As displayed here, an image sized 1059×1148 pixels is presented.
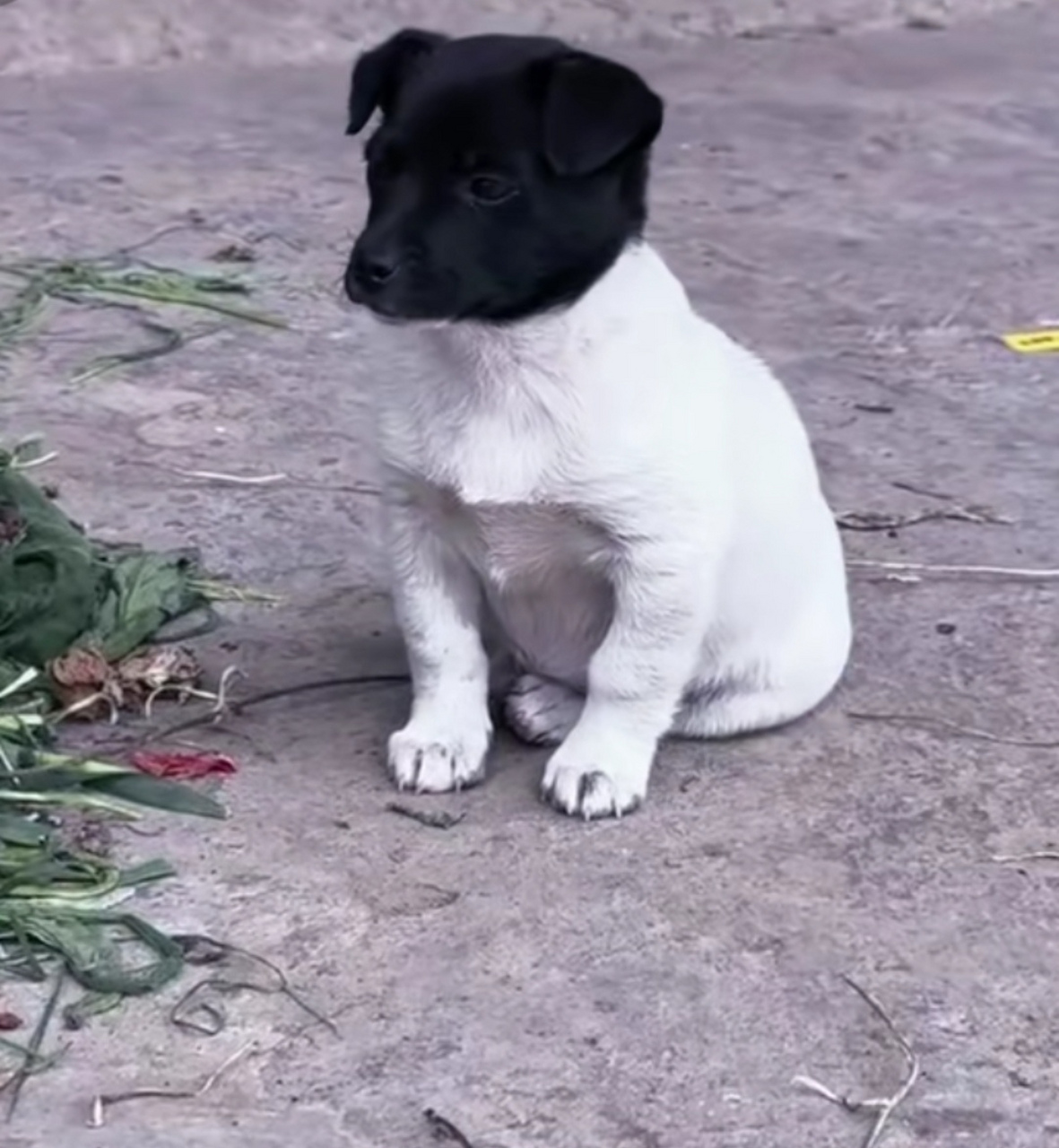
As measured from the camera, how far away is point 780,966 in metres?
3.29

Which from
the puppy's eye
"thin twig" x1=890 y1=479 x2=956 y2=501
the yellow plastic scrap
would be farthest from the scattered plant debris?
the yellow plastic scrap

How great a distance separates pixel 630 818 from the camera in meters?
3.66

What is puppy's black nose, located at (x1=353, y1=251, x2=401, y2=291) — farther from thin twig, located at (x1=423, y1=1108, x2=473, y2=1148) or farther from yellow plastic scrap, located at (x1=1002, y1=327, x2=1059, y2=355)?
yellow plastic scrap, located at (x1=1002, y1=327, x2=1059, y2=355)

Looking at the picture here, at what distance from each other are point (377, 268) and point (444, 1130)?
1.07 meters

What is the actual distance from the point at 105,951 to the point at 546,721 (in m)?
0.87

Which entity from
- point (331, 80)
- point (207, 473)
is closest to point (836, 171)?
point (331, 80)

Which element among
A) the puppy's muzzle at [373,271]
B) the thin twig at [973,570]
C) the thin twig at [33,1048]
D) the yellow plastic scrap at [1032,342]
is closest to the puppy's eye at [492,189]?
the puppy's muzzle at [373,271]

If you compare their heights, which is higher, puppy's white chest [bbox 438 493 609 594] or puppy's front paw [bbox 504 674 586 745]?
puppy's white chest [bbox 438 493 609 594]

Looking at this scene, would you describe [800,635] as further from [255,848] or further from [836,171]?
[836,171]

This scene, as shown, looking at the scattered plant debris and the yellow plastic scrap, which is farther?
the yellow plastic scrap

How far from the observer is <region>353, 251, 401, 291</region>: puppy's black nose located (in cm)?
332

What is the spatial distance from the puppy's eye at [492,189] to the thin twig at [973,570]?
148 cm

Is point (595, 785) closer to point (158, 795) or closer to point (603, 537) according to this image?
point (603, 537)

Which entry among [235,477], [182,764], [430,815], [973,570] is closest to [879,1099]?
[430,815]
